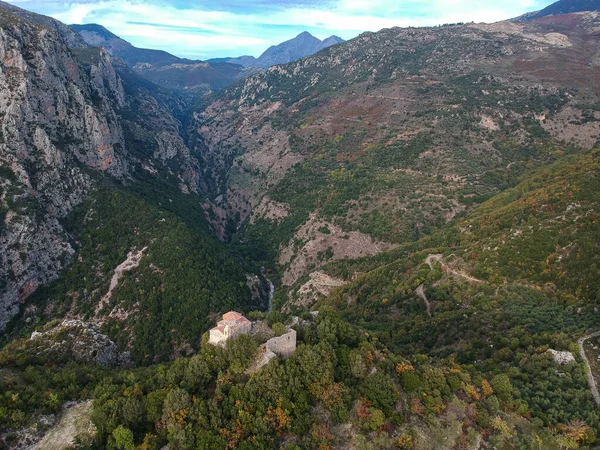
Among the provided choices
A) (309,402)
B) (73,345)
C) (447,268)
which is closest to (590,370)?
(447,268)

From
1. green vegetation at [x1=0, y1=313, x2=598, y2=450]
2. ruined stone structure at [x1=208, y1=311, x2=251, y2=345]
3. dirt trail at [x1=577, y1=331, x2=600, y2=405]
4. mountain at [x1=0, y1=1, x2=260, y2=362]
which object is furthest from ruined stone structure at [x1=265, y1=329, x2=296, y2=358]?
mountain at [x1=0, y1=1, x2=260, y2=362]

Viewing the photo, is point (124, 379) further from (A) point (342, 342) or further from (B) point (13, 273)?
(B) point (13, 273)

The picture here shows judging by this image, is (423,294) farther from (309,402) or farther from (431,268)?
(309,402)

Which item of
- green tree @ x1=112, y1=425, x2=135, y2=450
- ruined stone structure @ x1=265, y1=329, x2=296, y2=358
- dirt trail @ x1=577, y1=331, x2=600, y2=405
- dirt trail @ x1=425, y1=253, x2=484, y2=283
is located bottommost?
dirt trail @ x1=425, y1=253, x2=484, y2=283

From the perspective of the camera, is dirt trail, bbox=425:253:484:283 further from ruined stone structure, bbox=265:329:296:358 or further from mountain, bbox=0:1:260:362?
mountain, bbox=0:1:260:362

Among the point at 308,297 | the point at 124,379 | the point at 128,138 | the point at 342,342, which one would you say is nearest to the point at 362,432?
the point at 342,342

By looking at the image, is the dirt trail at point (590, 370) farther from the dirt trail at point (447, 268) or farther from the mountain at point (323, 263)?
the dirt trail at point (447, 268)

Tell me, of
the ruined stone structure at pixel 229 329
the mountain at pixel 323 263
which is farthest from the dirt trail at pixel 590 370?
the ruined stone structure at pixel 229 329
